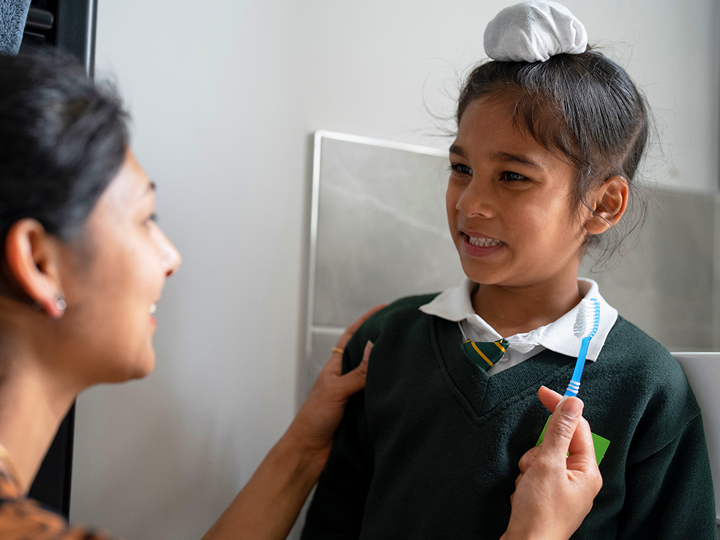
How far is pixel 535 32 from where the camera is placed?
720 mm

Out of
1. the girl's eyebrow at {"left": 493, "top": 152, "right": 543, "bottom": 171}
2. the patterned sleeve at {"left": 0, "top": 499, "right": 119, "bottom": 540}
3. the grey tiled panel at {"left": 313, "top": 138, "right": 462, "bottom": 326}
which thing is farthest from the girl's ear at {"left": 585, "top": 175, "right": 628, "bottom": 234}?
the patterned sleeve at {"left": 0, "top": 499, "right": 119, "bottom": 540}

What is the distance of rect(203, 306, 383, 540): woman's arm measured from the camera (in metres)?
0.80

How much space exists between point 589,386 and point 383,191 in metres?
0.47

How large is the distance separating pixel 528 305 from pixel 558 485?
265mm

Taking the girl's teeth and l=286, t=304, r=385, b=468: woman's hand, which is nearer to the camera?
the girl's teeth

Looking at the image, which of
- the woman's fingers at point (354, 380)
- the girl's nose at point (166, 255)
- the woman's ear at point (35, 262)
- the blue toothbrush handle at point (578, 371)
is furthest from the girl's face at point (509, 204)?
the woman's ear at point (35, 262)

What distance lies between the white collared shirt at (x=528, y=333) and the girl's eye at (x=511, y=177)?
18cm

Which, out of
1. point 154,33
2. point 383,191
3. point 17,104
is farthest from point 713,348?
point 17,104

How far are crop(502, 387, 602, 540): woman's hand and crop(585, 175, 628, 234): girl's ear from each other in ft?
0.84

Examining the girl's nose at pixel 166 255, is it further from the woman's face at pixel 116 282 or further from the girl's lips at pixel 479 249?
the girl's lips at pixel 479 249

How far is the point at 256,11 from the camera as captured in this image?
3.07ft

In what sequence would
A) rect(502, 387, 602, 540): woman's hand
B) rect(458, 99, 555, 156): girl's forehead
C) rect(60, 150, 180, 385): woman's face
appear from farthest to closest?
1. rect(458, 99, 555, 156): girl's forehead
2. rect(502, 387, 602, 540): woman's hand
3. rect(60, 150, 180, 385): woman's face

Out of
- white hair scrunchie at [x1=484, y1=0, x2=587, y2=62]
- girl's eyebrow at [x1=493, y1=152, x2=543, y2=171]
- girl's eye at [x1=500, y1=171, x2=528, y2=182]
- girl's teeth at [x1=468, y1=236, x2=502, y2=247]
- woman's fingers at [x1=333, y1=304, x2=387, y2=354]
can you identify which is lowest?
woman's fingers at [x1=333, y1=304, x2=387, y2=354]

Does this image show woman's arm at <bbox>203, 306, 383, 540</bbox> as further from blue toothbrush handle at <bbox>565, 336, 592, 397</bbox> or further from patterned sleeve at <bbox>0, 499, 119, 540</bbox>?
patterned sleeve at <bbox>0, 499, 119, 540</bbox>
